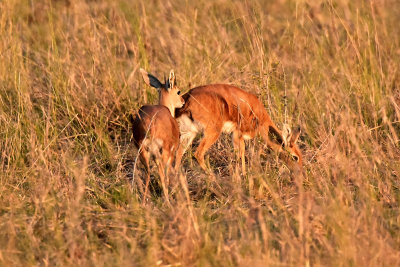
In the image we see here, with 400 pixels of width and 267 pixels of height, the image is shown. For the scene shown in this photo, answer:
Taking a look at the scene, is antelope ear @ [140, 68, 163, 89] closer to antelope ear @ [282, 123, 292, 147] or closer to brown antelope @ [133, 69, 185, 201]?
brown antelope @ [133, 69, 185, 201]

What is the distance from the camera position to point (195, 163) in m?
6.59

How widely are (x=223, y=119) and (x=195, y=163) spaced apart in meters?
0.48

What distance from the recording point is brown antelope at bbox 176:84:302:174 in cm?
642

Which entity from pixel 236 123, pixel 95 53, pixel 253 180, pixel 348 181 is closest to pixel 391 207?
pixel 348 181

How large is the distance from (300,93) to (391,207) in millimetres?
2248

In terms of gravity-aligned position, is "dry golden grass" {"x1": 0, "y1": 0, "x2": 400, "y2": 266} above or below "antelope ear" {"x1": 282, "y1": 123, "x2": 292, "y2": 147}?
above

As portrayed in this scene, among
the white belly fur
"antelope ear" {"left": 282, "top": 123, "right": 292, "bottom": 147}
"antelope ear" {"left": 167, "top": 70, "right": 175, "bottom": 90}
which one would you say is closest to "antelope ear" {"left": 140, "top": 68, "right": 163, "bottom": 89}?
"antelope ear" {"left": 167, "top": 70, "right": 175, "bottom": 90}

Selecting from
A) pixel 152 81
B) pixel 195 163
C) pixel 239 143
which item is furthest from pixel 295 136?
pixel 152 81

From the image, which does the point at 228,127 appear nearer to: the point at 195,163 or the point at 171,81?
the point at 195,163

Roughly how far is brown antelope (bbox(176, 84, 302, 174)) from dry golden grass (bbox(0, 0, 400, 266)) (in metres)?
0.16

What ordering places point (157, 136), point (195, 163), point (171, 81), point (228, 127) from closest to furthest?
point (157, 136)
point (171, 81)
point (195, 163)
point (228, 127)

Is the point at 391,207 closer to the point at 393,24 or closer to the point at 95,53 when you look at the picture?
the point at 95,53

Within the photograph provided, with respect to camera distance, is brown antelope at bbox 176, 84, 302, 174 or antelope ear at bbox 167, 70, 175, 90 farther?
brown antelope at bbox 176, 84, 302, 174

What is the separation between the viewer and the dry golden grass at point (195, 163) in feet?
13.3
